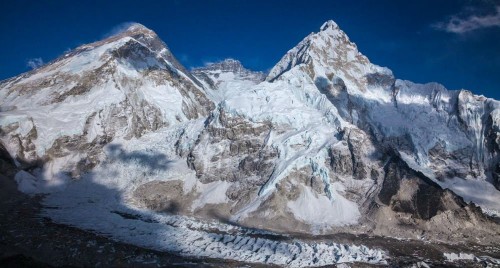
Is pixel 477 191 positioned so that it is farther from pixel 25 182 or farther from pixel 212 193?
pixel 25 182

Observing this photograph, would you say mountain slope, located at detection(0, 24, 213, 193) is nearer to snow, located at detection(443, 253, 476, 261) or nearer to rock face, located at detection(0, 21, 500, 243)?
rock face, located at detection(0, 21, 500, 243)

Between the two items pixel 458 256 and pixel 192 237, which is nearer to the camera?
pixel 458 256

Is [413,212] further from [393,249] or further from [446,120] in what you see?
[446,120]

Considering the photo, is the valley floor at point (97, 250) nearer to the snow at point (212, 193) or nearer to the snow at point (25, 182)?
the snow at point (25, 182)

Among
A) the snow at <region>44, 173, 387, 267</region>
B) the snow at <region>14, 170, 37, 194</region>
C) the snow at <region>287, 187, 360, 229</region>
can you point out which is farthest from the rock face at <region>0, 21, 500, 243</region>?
the snow at <region>44, 173, 387, 267</region>

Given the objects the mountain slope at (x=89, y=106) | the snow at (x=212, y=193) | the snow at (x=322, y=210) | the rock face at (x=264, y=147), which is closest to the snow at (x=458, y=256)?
the rock face at (x=264, y=147)

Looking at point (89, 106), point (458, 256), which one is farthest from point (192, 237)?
point (89, 106)
